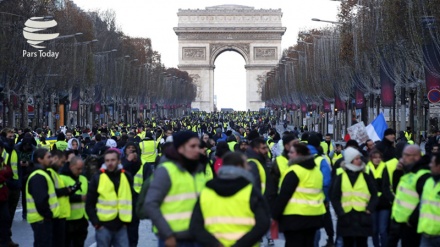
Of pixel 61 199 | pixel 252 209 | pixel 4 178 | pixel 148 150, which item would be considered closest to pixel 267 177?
pixel 61 199

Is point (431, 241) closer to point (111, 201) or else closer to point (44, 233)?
point (111, 201)

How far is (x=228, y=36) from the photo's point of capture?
152750mm

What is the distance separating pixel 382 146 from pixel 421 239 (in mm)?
4205

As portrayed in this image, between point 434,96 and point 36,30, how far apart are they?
85.4 feet

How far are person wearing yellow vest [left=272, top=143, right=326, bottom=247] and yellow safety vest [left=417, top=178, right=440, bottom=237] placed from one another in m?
1.06

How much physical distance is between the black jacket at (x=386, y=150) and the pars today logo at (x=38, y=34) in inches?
1328

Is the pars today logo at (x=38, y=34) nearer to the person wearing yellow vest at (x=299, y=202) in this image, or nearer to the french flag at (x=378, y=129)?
the french flag at (x=378, y=129)

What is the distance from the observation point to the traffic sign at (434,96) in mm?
30000

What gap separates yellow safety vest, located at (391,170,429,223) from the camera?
11570 millimetres

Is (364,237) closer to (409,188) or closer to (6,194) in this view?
(409,188)

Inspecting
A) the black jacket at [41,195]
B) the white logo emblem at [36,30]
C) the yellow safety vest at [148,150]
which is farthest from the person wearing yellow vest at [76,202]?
the white logo emblem at [36,30]

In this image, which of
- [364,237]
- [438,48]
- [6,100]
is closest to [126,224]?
[364,237]

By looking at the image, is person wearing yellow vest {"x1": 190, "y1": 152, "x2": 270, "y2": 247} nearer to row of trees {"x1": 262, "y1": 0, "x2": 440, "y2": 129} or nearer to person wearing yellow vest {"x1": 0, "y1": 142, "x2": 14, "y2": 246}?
person wearing yellow vest {"x1": 0, "y1": 142, "x2": 14, "y2": 246}

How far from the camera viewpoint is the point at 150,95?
113375 millimetres
